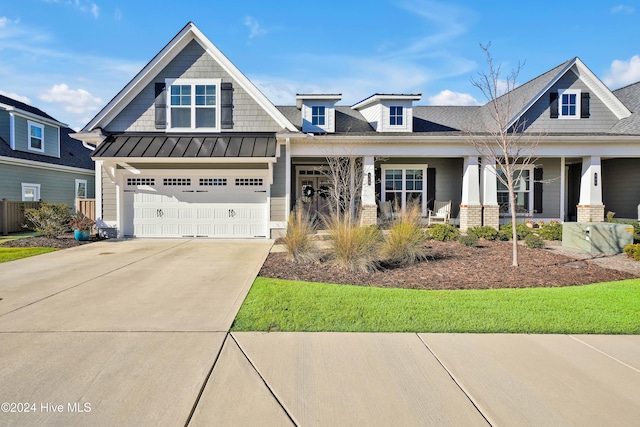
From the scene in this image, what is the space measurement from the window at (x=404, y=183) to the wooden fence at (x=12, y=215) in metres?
16.1

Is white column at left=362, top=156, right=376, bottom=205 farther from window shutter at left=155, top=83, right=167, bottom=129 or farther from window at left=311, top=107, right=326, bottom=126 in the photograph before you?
window shutter at left=155, top=83, right=167, bottom=129

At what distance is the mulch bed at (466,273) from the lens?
6805 mm

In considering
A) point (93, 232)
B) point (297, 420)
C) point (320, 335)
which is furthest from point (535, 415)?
point (93, 232)

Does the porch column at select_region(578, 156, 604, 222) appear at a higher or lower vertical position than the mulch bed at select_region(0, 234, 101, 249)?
higher

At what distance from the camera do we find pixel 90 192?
2381 cm

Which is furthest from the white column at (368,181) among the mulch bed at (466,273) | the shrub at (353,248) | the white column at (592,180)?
the white column at (592,180)

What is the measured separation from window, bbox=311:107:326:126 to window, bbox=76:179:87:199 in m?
16.1

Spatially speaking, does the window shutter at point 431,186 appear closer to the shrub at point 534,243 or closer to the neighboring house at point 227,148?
the neighboring house at point 227,148

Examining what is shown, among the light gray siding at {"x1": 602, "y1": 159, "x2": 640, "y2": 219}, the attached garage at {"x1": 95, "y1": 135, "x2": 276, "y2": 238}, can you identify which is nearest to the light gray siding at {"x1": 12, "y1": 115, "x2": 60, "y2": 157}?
the attached garage at {"x1": 95, "y1": 135, "x2": 276, "y2": 238}

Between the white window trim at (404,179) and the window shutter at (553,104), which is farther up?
the window shutter at (553,104)

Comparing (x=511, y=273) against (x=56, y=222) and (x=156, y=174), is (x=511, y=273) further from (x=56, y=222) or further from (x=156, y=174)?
(x=56, y=222)

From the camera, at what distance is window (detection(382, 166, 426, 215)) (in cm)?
1667

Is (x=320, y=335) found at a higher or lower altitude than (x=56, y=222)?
→ lower

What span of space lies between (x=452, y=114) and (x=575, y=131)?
17.7 ft
